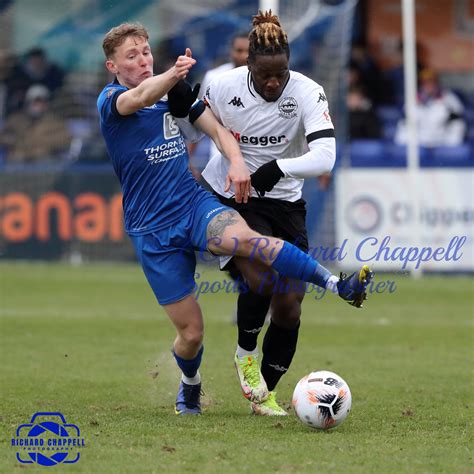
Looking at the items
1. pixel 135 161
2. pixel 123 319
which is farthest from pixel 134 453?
pixel 123 319

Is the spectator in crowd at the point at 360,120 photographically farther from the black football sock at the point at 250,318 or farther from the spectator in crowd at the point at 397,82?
the black football sock at the point at 250,318

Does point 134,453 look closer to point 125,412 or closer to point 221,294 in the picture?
point 125,412

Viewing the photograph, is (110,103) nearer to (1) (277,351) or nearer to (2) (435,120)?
(1) (277,351)

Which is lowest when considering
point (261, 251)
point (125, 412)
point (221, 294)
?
point (221, 294)

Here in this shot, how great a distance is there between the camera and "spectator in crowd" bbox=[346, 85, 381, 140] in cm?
1839

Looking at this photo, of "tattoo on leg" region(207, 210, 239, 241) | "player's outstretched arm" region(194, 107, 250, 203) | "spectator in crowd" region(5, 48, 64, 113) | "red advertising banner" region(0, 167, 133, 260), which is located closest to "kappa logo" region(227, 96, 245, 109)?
"player's outstretched arm" region(194, 107, 250, 203)

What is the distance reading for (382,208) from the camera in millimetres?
16125

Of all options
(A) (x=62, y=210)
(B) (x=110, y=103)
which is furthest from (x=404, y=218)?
(B) (x=110, y=103)

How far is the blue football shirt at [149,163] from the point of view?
6.62 metres

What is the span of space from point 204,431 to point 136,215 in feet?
4.65

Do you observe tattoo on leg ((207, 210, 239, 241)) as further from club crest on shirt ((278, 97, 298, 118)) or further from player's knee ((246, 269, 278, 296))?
club crest on shirt ((278, 97, 298, 118))

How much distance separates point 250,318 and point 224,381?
4.54ft

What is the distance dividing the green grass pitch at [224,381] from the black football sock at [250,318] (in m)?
0.46

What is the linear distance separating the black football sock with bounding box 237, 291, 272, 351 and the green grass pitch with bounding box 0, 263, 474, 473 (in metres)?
0.46
